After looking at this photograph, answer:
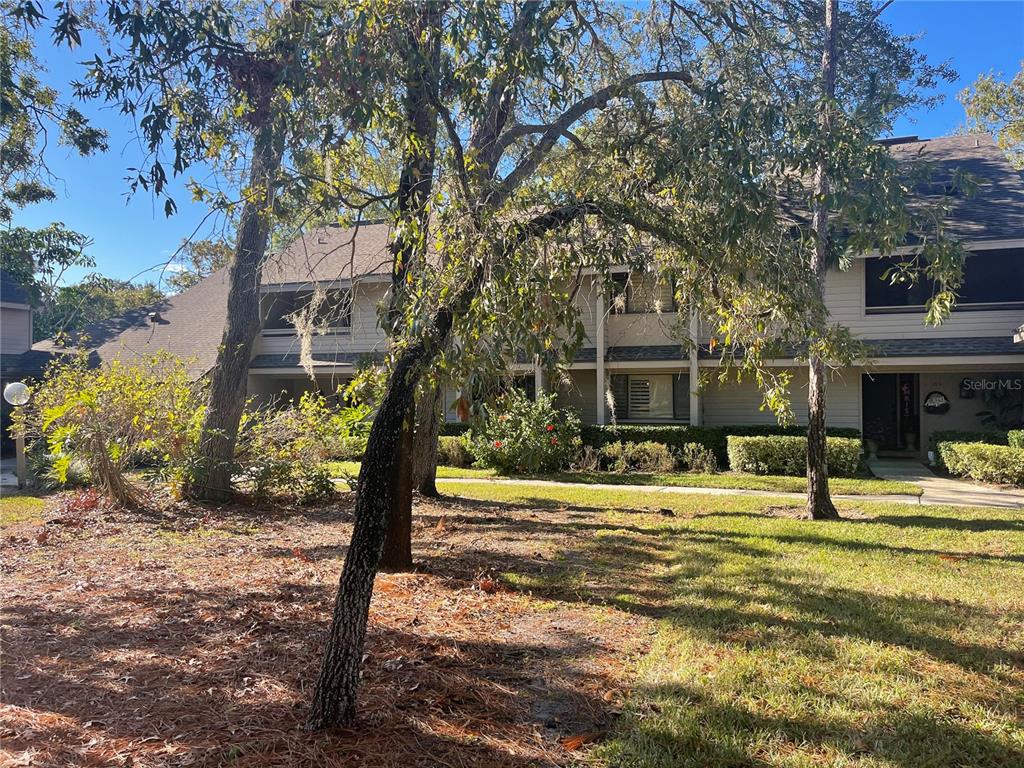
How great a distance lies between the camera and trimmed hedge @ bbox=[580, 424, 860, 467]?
53.6 ft

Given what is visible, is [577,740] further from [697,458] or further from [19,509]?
[697,458]

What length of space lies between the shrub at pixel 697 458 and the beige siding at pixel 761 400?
1.42 meters

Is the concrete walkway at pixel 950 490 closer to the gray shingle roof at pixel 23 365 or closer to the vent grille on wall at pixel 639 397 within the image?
the vent grille on wall at pixel 639 397

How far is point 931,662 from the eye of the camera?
4.56 meters

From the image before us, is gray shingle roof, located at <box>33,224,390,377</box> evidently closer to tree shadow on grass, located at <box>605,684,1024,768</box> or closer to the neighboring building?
the neighboring building

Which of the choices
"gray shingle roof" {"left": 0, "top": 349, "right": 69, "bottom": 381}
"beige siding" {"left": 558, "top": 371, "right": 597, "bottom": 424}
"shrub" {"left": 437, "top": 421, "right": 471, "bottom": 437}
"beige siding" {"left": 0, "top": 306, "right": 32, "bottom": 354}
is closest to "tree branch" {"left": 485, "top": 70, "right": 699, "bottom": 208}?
"shrub" {"left": 437, "top": 421, "right": 471, "bottom": 437}

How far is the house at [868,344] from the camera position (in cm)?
1547

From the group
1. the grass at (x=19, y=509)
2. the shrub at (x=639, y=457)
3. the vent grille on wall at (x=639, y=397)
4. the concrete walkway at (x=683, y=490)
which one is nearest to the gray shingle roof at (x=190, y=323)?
the concrete walkway at (x=683, y=490)

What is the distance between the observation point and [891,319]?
1636 centimetres

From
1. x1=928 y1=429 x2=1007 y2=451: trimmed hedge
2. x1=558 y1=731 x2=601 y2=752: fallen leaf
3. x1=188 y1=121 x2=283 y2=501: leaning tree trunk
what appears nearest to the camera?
x1=558 y1=731 x2=601 y2=752: fallen leaf

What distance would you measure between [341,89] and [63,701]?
15.3 ft

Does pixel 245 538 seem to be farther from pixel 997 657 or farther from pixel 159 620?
pixel 997 657

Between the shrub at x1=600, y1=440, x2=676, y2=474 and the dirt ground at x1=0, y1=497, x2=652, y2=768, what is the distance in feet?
26.5

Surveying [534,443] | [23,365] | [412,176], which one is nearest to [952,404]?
[534,443]
